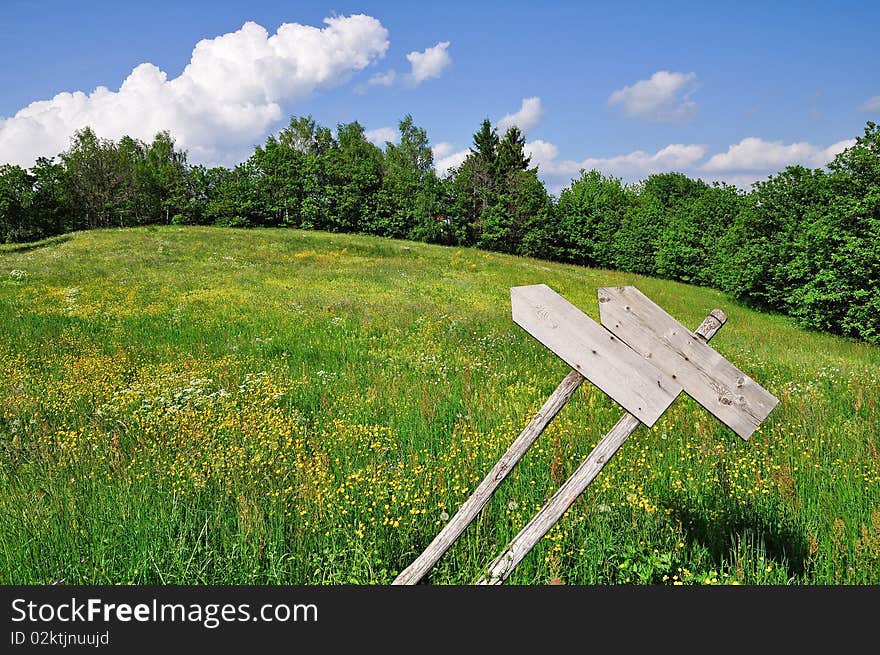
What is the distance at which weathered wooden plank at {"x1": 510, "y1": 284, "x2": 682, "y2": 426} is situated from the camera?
2547 millimetres

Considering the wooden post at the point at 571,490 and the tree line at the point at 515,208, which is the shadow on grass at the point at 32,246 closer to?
the tree line at the point at 515,208

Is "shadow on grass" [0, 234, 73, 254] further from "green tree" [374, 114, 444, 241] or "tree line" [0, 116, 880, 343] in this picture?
"green tree" [374, 114, 444, 241]

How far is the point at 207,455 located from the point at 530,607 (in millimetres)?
3478

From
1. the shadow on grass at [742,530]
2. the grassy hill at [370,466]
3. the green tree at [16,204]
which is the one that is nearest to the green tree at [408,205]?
the green tree at [16,204]

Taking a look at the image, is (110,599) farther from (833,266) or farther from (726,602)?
(833,266)

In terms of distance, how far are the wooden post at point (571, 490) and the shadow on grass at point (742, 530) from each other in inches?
65.4

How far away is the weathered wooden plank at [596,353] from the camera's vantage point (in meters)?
2.55

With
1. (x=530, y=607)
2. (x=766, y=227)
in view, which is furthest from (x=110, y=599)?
(x=766, y=227)

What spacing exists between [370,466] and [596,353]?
276 cm

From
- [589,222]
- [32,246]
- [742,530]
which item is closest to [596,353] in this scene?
[742,530]

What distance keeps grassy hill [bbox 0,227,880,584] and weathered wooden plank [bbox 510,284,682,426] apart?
143 cm

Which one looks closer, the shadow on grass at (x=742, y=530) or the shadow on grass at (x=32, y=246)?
the shadow on grass at (x=742, y=530)

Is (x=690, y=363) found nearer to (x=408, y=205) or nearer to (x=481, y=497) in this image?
(x=481, y=497)

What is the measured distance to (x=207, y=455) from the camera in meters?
4.80
